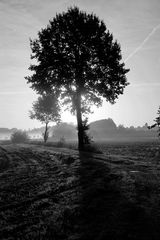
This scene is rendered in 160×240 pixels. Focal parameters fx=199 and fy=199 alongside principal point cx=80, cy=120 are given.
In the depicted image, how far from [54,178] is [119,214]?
5.08 m

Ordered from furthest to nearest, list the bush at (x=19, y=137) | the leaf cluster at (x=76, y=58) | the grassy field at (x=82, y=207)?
the bush at (x=19, y=137), the leaf cluster at (x=76, y=58), the grassy field at (x=82, y=207)

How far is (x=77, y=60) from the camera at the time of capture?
76.8 ft

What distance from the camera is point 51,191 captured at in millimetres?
7559

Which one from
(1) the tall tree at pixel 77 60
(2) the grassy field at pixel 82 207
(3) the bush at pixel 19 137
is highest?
(1) the tall tree at pixel 77 60

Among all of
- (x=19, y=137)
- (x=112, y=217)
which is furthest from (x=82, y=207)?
(x=19, y=137)

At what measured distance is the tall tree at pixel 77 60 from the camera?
23.2 metres

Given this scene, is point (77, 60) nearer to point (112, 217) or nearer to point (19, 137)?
point (112, 217)

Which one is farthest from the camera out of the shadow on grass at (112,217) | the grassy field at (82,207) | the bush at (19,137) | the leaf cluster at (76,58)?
the bush at (19,137)

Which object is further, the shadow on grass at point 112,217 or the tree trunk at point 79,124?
the tree trunk at point 79,124

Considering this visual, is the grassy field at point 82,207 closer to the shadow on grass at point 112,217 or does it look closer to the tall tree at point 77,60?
the shadow on grass at point 112,217

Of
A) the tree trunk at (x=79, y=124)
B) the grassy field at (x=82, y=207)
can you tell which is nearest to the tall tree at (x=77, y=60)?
the tree trunk at (x=79, y=124)

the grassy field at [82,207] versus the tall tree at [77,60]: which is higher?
the tall tree at [77,60]

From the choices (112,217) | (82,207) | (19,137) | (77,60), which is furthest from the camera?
(19,137)

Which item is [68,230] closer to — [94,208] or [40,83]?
[94,208]
